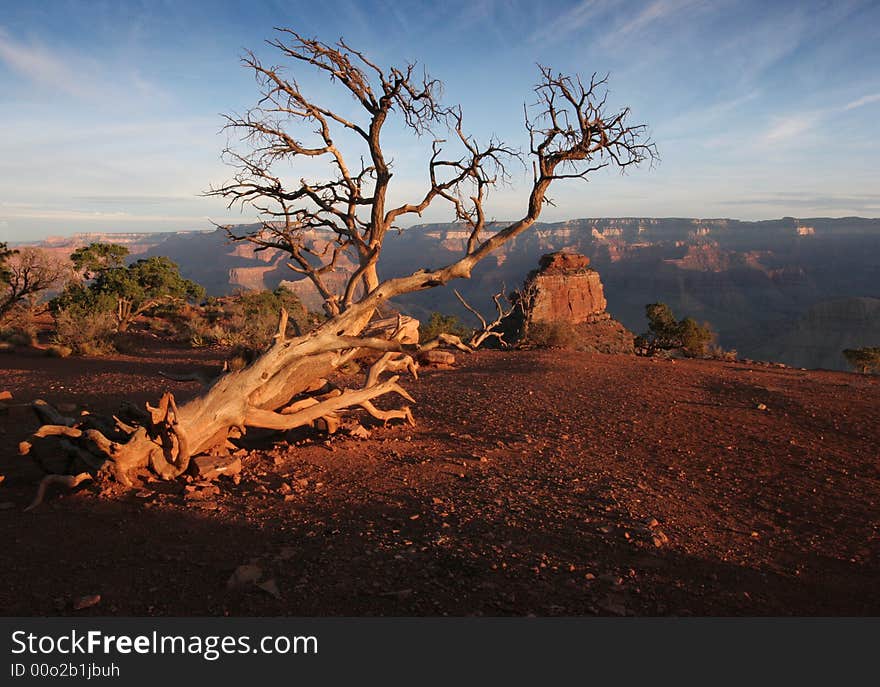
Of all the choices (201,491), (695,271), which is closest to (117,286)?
(201,491)

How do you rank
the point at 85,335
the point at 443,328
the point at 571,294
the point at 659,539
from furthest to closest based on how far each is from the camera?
the point at 571,294 < the point at 443,328 < the point at 85,335 < the point at 659,539

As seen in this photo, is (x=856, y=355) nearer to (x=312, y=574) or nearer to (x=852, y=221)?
(x=312, y=574)

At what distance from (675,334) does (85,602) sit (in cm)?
3227


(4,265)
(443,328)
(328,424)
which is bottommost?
(443,328)

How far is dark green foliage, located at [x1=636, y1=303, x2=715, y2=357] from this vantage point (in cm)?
2948

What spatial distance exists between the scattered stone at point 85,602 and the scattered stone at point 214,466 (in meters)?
2.01

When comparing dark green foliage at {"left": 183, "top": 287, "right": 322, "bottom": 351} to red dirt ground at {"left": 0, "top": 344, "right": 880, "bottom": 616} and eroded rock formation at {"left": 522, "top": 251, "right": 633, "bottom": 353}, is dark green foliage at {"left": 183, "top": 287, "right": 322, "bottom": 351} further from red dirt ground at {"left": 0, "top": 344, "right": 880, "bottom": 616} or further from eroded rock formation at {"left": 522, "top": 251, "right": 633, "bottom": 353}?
eroded rock formation at {"left": 522, "top": 251, "right": 633, "bottom": 353}

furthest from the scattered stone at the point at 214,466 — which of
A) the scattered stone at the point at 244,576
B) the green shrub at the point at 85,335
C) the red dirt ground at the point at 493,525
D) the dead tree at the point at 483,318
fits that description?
the green shrub at the point at 85,335

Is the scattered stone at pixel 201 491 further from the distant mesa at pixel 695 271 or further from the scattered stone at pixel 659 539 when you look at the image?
the distant mesa at pixel 695 271

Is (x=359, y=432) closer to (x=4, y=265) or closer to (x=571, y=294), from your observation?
(x=4, y=265)

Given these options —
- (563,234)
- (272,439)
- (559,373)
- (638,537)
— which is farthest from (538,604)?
(563,234)

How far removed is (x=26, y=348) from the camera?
1428 cm

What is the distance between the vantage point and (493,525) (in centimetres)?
417

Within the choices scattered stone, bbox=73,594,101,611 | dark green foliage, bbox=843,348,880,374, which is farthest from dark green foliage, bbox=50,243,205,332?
dark green foliage, bbox=843,348,880,374
